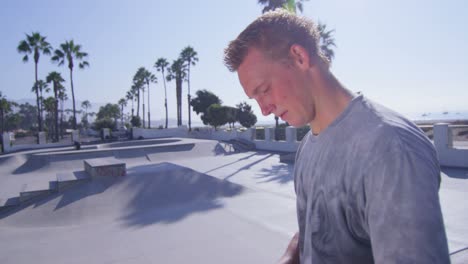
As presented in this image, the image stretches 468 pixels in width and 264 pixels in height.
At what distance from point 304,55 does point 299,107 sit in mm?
208

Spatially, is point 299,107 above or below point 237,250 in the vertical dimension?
above

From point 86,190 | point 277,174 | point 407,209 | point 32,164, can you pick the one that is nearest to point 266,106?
point 407,209

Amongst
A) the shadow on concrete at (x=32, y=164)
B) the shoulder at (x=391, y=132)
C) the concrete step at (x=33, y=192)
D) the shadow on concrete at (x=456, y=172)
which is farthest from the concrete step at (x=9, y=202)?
the shadow on concrete at (x=456, y=172)

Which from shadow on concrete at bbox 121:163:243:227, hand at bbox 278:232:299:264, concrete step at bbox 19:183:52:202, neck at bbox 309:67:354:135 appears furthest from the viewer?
concrete step at bbox 19:183:52:202

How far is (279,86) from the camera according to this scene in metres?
1.28

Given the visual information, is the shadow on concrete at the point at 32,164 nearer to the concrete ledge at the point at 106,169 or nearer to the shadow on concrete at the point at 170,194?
the concrete ledge at the point at 106,169

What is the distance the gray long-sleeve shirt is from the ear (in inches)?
9.7

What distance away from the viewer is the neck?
4.08 feet

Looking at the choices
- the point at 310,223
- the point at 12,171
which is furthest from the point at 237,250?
the point at 12,171

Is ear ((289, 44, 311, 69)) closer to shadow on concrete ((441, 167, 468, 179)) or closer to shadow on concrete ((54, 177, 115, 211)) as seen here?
shadow on concrete ((54, 177, 115, 211))

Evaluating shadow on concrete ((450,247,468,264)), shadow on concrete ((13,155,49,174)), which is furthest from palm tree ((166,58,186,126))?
shadow on concrete ((450,247,468,264))

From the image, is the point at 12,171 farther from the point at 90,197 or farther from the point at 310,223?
the point at 310,223

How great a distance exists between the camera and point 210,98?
2188 inches

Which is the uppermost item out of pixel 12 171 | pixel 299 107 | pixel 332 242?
pixel 299 107
